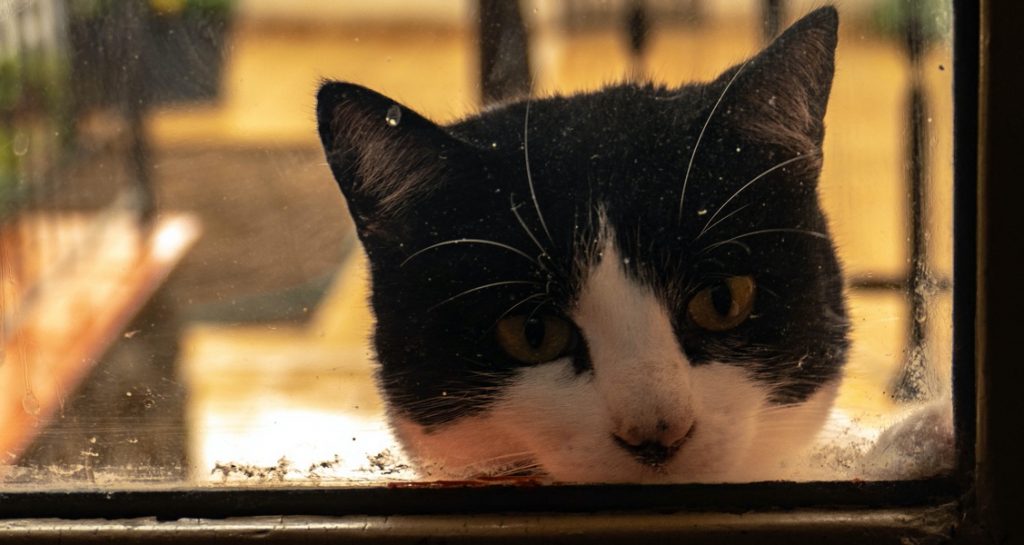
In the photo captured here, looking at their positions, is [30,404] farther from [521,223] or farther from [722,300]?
[722,300]

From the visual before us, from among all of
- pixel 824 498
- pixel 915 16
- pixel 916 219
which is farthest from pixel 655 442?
pixel 915 16

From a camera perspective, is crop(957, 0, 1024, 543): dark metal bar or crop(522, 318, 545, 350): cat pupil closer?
crop(957, 0, 1024, 543): dark metal bar

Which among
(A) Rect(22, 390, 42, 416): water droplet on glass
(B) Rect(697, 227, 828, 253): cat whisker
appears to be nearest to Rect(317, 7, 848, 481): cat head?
(B) Rect(697, 227, 828, 253): cat whisker

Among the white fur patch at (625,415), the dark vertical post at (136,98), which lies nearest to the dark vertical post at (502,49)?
the white fur patch at (625,415)

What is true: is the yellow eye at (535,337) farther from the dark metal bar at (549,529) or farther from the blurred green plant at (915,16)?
the blurred green plant at (915,16)

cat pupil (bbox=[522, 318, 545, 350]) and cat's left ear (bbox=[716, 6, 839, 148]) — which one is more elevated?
cat's left ear (bbox=[716, 6, 839, 148])

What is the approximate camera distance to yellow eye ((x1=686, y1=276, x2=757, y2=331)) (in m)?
0.74

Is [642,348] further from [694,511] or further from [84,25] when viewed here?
[84,25]

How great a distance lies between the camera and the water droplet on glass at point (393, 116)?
2.35ft

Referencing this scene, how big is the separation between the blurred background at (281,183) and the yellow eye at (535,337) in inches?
4.4

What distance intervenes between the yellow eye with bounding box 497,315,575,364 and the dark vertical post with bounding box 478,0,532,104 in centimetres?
17

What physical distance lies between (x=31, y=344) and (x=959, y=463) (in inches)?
28.0

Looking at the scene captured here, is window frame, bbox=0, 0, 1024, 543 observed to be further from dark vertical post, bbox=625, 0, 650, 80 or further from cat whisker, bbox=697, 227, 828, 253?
dark vertical post, bbox=625, 0, 650, 80

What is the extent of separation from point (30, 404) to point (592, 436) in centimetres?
43
